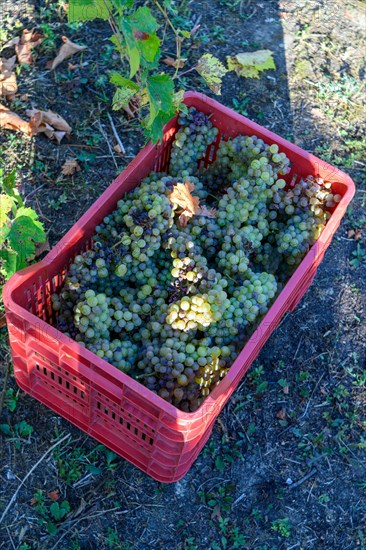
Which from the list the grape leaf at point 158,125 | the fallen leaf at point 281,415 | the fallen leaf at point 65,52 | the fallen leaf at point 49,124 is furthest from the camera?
the fallen leaf at point 65,52

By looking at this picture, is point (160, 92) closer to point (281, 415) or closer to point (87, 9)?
point (87, 9)

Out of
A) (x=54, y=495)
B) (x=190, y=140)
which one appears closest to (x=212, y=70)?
(x=190, y=140)

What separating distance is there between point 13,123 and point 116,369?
6.41 ft

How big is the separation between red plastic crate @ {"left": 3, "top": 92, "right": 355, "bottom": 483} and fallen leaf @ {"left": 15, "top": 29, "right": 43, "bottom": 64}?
4.32 feet

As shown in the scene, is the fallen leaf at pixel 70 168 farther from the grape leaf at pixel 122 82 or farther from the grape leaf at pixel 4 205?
the grape leaf at pixel 4 205

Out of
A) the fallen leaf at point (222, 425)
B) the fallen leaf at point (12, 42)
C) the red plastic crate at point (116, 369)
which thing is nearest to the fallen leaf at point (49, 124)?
the fallen leaf at point (12, 42)

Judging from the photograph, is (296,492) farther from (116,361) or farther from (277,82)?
(277,82)

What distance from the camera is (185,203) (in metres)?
2.95

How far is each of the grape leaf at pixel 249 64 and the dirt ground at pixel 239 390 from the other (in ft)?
0.18

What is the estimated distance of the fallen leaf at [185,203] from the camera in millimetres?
2945

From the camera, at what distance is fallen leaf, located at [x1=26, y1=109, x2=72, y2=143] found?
3.80m

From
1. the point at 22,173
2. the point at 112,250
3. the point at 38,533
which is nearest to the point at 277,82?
the point at 22,173

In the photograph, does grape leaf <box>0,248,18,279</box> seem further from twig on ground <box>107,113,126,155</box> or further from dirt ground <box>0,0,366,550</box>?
twig on ground <box>107,113,126,155</box>

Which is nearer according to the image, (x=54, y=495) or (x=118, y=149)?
(x=54, y=495)
